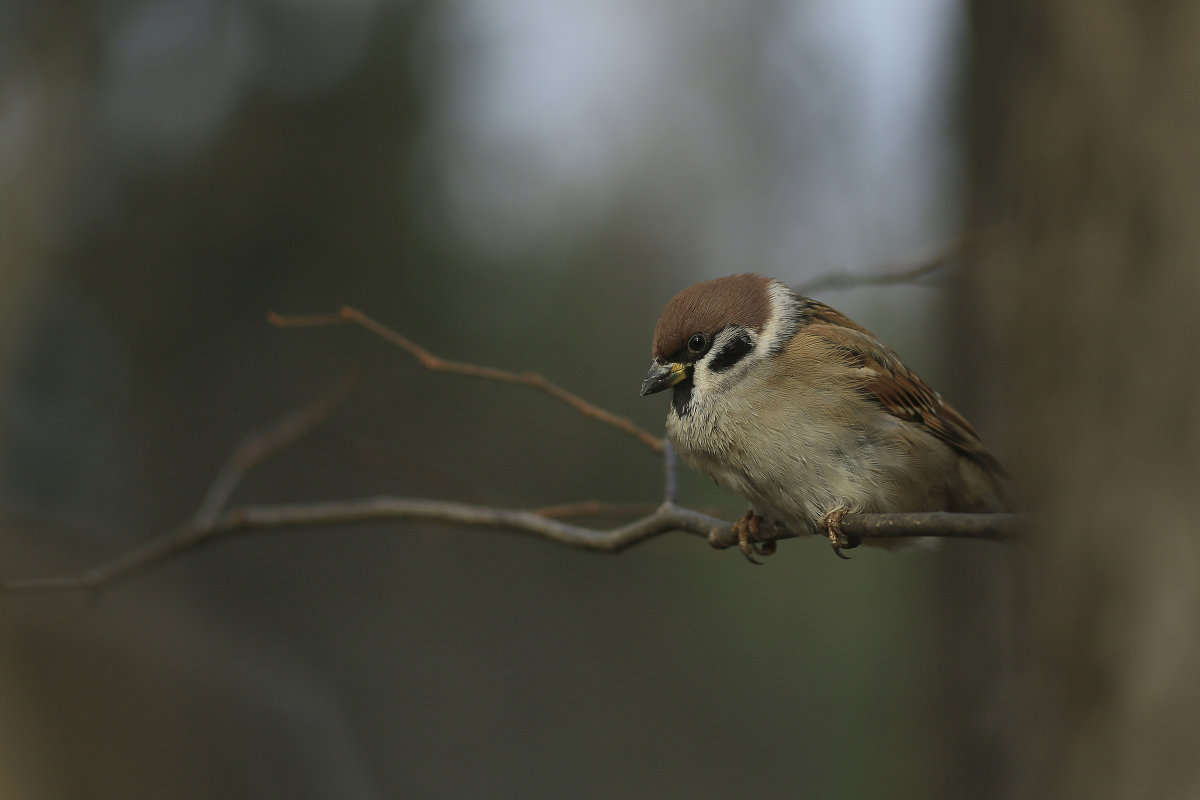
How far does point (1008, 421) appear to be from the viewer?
1.64m

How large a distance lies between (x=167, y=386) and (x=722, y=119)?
7410mm

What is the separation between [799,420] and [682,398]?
406mm

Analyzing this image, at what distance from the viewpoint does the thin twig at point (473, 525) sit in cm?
214

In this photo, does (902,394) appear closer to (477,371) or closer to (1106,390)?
(477,371)

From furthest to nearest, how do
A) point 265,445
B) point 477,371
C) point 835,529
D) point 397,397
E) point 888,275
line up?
point 397,397
point 265,445
point 888,275
point 477,371
point 835,529

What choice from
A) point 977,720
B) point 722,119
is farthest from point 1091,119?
point 722,119

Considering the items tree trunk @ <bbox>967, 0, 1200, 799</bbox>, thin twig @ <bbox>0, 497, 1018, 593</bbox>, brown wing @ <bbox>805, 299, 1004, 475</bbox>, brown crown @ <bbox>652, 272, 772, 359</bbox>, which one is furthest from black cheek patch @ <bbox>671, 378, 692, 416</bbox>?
tree trunk @ <bbox>967, 0, 1200, 799</bbox>

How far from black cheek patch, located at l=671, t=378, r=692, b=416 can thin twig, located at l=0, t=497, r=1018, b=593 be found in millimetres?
394

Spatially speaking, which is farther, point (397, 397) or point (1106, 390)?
point (397, 397)

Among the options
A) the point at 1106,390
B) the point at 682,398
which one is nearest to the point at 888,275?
the point at 682,398

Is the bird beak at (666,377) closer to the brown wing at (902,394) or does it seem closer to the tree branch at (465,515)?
the tree branch at (465,515)

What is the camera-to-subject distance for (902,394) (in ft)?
11.0

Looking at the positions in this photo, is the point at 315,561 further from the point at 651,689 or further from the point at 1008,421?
the point at 1008,421

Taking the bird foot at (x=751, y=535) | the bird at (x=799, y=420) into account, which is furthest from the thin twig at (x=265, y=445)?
the bird foot at (x=751, y=535)
